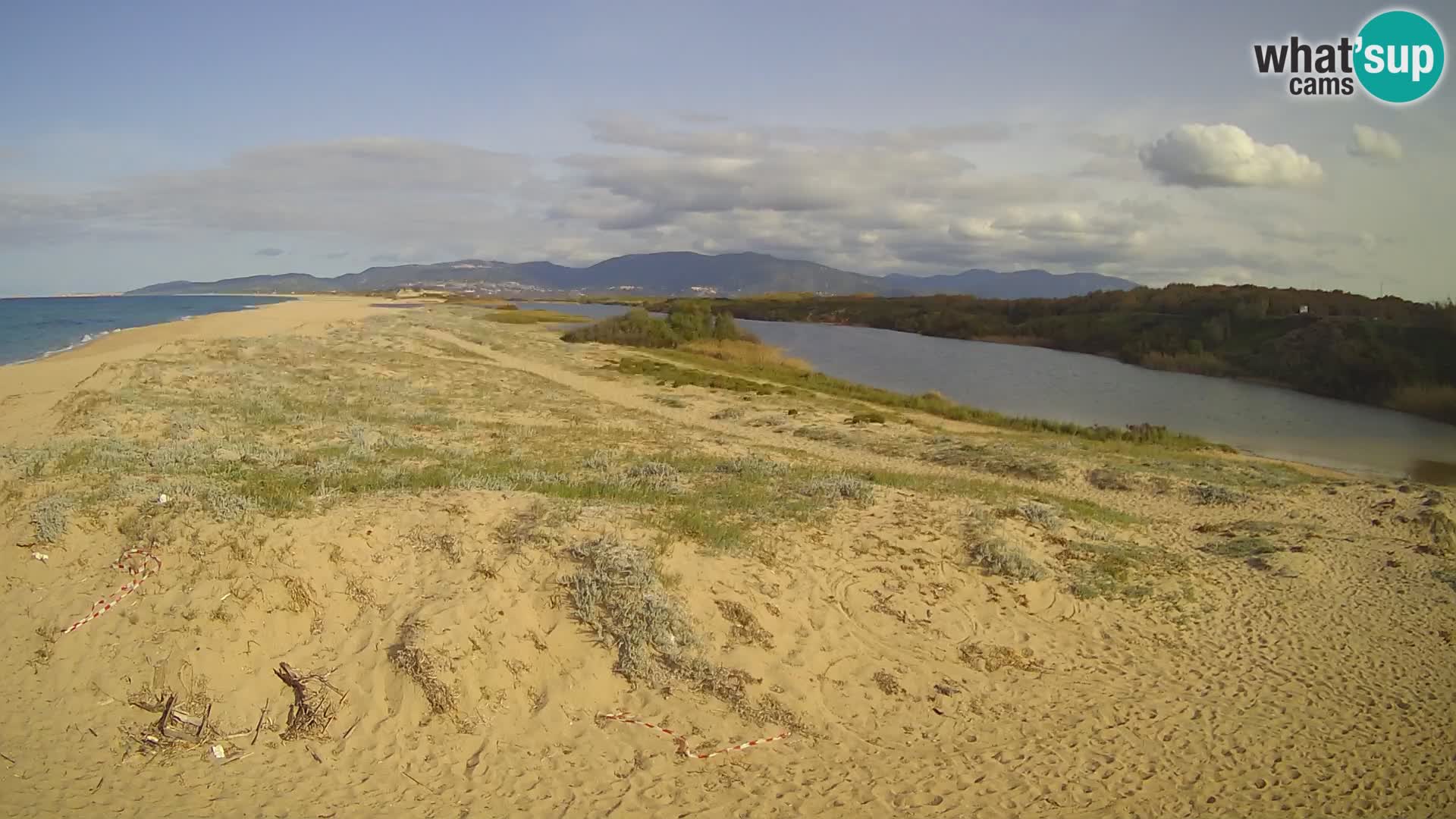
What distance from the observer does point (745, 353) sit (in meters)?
49.2

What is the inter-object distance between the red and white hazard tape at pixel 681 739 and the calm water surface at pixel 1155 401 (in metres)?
26.4

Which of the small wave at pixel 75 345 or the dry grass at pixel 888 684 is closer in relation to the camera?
the dry grass at pixel 888 684

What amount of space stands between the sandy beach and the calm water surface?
62.9 feet

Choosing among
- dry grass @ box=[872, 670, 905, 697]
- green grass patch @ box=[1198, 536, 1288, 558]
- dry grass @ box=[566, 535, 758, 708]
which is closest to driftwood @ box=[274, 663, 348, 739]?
dry grass @ box=[566, 535, 758, 708]

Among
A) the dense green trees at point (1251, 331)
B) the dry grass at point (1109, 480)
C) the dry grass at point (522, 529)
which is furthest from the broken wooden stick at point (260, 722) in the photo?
the dense green trees at point (1251, 331)

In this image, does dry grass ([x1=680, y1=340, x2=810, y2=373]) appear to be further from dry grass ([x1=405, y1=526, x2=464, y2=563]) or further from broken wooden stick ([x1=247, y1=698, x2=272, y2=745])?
broken wooden stick ([x1=247, y1=698, x2=272, y2=745])

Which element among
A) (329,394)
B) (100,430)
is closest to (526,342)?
(329,394)

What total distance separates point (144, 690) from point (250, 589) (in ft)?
3.72

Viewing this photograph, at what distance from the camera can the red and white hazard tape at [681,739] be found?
21.9 feet

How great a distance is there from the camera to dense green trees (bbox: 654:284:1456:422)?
40.1m

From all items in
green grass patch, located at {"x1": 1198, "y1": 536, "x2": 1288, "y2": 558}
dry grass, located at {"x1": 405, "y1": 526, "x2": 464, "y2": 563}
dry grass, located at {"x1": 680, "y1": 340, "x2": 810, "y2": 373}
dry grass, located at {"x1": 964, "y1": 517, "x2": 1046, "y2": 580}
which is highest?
dry grass, located at {"x1": 680, "y1": 340, "x2": 810, "y2": 373}

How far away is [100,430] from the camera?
13.7 m

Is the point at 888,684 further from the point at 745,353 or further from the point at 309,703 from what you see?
the point at 745,353

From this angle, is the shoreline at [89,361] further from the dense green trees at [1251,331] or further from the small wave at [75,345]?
the dense green trees at [1251,331]
